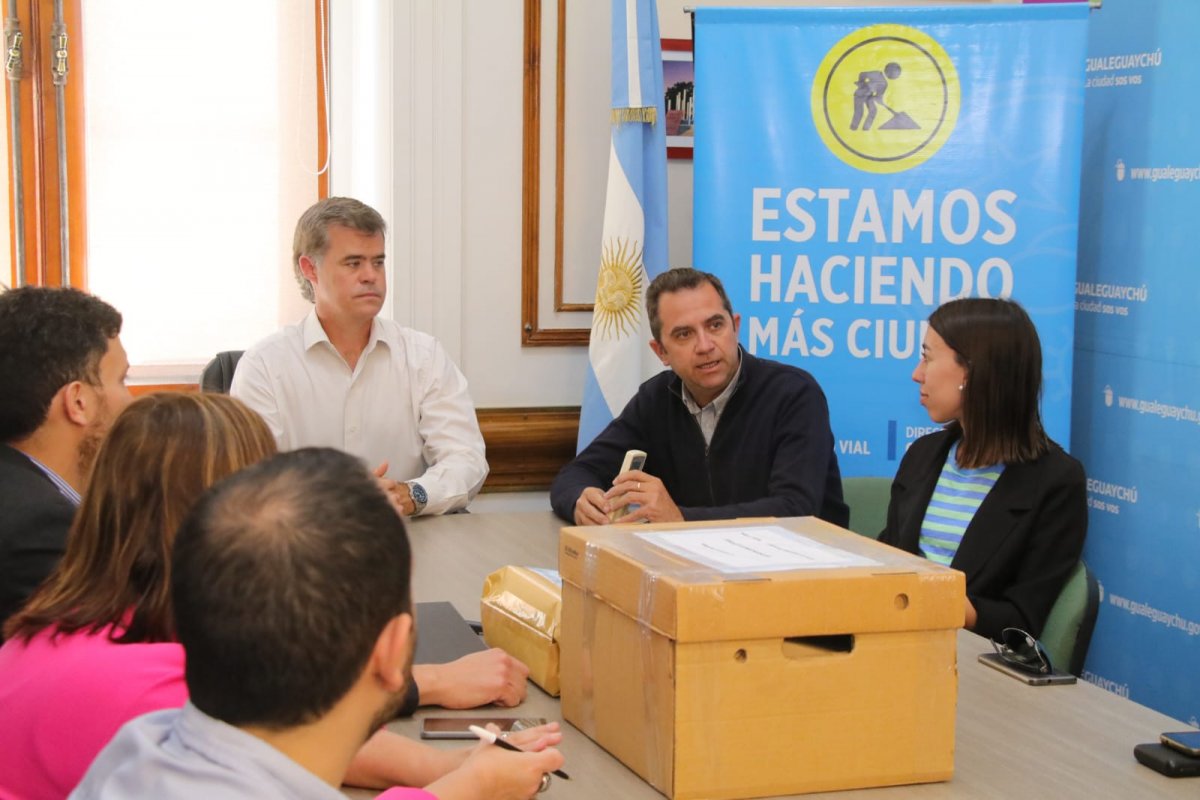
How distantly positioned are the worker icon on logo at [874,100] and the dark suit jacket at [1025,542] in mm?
1554

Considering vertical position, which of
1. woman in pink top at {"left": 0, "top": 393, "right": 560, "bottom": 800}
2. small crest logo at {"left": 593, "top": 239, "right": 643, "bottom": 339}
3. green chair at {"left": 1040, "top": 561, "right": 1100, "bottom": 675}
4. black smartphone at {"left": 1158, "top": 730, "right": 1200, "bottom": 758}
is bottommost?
green chair at {"left": 1040, "top": 561, "right": 1100, "bottom": 675}

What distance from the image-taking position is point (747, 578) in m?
1.53

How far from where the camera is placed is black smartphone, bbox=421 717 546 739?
5.71 feet

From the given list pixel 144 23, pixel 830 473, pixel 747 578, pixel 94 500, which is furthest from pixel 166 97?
pixel 747 578

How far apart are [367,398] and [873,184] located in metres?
1.64

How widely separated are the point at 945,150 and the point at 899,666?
104 inches

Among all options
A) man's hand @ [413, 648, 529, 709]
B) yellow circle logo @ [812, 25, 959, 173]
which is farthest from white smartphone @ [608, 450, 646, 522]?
yellow circle logo @ [812, 25, 959, 173]

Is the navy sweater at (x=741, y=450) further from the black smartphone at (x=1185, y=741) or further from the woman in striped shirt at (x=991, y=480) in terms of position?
the black smartphone at (x=1185, y=741)

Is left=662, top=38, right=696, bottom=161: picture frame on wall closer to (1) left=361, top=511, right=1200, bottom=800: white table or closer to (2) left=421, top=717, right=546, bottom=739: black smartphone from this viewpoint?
(1) left=361, top=511, right=1200, bottom=800: white table

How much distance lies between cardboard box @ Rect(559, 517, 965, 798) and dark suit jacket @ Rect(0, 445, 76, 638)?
2.51 ft

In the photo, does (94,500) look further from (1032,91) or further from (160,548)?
(1032,91)

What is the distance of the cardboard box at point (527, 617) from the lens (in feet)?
6.31

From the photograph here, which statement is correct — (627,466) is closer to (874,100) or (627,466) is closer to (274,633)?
(874,100)

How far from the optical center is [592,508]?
295cm
